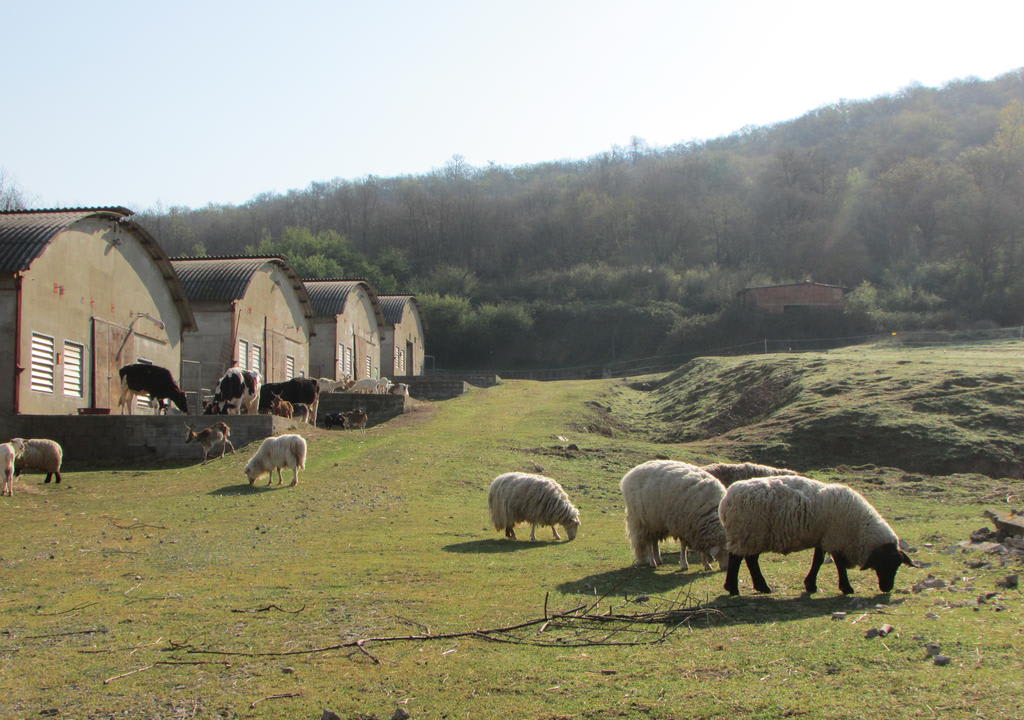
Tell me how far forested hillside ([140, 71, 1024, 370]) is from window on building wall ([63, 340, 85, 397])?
178 feet

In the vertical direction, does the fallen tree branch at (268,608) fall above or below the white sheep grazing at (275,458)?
below

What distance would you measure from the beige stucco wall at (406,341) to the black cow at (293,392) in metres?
22.5

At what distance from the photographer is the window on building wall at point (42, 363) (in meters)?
22.3

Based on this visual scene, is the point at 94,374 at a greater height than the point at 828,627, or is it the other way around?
the point at 94,374

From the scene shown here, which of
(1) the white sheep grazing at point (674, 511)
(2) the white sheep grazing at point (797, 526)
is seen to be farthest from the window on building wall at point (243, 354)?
(2) the white sheep grazing at point (797, 526)

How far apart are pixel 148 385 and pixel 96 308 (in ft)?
8.32

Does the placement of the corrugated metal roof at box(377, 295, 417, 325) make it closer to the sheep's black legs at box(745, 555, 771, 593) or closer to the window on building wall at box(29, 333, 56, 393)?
the window on building wall at box(29, 333, 56, 393)

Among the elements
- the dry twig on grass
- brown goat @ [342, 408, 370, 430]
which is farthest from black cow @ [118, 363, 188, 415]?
the dry twig on grass

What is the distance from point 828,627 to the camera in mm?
7176

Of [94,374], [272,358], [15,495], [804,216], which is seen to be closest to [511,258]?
[804,216]

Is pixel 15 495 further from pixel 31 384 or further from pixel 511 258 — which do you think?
pixel 511 258

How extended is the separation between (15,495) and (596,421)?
19534 mm

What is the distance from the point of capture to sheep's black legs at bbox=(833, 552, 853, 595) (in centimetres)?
891

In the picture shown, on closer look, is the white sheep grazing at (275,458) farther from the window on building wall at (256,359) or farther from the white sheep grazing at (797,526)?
the window on building wall at (256,359)
